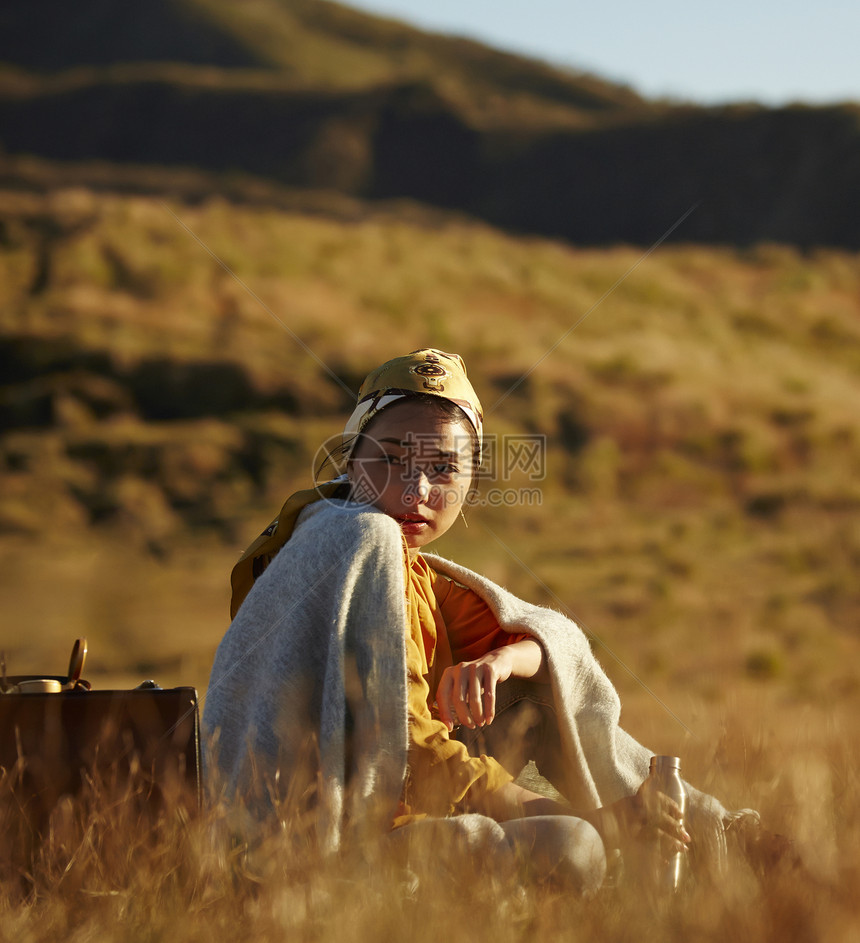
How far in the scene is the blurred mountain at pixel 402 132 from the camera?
128ft

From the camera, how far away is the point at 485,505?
1267 cm

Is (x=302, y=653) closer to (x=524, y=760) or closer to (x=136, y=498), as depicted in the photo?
(x=524, y=760)

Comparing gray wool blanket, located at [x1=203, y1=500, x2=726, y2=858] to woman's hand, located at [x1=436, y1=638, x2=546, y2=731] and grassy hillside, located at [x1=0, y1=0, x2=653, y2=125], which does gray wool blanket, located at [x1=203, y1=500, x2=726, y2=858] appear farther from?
grassy hillside, located at [x1=0, y1=0, x2=653, y2=125]

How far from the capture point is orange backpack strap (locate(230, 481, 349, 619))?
263cm

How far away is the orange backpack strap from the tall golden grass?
26.9 inches

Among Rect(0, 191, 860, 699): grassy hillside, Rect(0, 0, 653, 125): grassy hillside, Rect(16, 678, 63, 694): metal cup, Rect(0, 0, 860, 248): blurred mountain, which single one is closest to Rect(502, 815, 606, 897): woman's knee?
Rect(16, 678, 63, 694): metal cup

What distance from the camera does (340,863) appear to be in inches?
85.5

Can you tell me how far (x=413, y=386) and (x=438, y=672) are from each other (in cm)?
73

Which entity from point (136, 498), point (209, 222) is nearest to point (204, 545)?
point (136, 498)

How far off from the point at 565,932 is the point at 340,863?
1.60 feet

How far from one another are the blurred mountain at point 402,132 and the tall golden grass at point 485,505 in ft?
51.5

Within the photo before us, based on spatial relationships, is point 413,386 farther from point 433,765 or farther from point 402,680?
point 433,765

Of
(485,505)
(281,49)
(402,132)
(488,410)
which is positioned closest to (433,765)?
(485,505)

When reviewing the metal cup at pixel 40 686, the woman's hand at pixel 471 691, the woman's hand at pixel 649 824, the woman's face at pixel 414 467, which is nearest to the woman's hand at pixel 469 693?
the woman's hand at pixel 471 691
